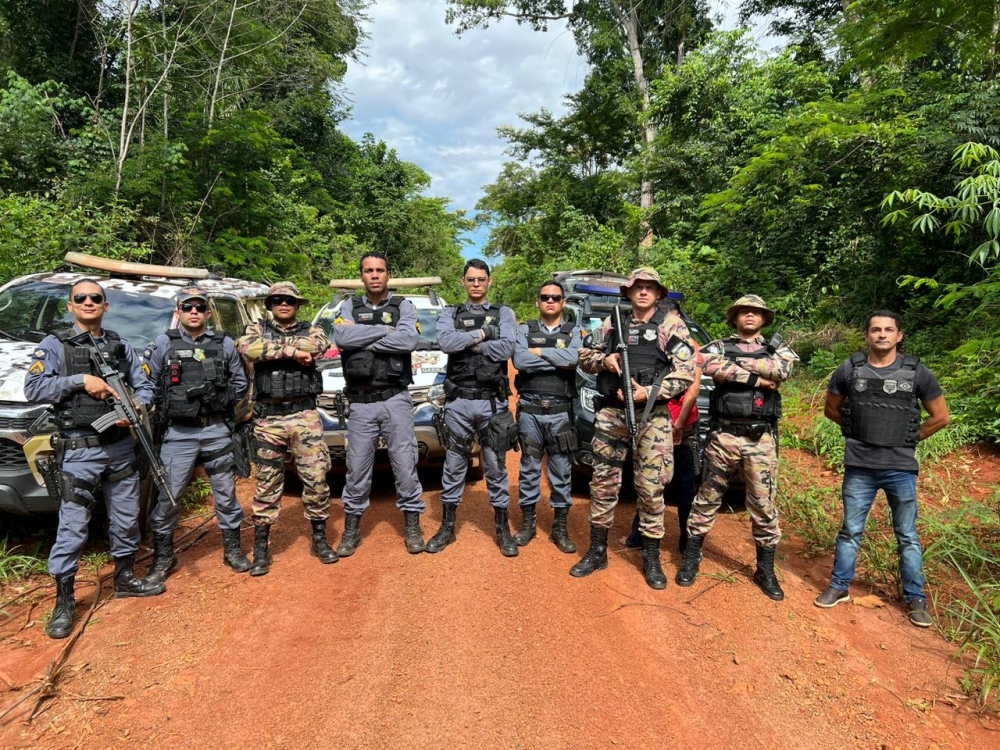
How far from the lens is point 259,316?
6.35 m

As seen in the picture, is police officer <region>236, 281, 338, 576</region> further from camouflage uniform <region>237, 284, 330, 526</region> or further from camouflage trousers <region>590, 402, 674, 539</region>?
camouflage trousers <region>590, 402, 674, 539</region>

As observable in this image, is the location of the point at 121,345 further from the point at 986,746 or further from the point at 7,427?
the point at 986,746

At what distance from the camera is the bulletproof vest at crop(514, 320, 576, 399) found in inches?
154

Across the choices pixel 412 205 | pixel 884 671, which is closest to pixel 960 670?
pixel 884 671

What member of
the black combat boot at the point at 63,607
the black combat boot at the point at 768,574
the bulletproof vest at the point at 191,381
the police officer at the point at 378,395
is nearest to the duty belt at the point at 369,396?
the police officer at the point at 378,395

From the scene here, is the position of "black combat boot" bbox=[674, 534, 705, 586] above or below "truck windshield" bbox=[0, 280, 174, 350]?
below

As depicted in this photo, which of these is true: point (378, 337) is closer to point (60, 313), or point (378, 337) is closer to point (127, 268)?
Result: point (127, 268)

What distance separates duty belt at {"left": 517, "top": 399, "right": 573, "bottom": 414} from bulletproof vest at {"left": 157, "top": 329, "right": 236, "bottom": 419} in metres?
2.16

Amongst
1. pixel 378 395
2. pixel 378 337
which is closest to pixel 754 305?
pixel 378 337

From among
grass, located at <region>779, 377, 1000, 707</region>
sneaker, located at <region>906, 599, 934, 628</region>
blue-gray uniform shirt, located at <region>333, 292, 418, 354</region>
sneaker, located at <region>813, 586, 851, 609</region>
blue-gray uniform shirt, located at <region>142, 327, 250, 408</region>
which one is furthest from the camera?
blue-gray uniform shirt, located at <region>333, 292, 418, 354</region>

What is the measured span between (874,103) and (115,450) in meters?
10.3

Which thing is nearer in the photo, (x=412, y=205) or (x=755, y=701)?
(x=755, y=701)

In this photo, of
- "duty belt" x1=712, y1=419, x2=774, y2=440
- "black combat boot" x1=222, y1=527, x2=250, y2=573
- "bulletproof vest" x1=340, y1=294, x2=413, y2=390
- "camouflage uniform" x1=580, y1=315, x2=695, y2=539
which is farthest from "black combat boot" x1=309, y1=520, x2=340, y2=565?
"duty belt" x1=712, y1=419, x2=774, y2=440

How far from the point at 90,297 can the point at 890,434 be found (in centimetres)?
495
